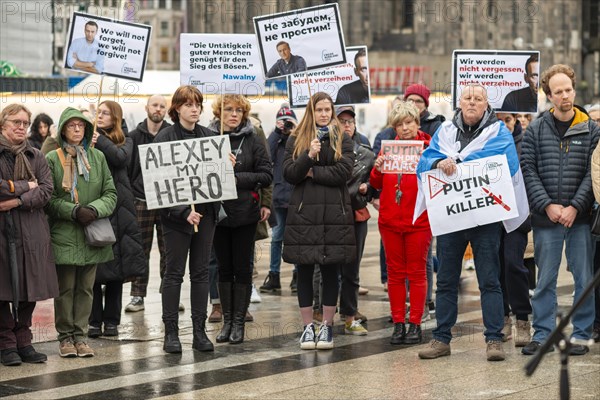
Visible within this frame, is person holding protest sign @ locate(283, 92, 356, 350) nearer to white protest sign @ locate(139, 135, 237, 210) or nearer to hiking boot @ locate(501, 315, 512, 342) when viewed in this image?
white protest sign @ locate(139, 135, 237, 210)

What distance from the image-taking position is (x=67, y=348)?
10.1 meters

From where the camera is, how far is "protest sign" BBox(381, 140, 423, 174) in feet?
35.6

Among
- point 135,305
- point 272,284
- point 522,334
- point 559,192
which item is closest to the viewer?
point 559,192

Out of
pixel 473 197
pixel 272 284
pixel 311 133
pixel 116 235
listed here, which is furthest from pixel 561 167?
pixel 272 284

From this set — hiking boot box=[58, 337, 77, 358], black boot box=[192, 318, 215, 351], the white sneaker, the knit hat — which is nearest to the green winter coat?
hiking boot box=[58, 337, 77, 358]

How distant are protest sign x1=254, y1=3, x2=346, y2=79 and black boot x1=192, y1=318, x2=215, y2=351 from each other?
2594mm

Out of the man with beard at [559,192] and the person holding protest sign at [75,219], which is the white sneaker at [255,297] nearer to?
the person holding protest sign at [75,219]

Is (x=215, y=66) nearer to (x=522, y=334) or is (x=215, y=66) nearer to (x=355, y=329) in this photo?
(x=355, y=329)

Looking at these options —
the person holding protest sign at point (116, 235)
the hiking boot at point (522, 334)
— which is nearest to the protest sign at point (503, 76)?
the hiking boot at point (522, 334)

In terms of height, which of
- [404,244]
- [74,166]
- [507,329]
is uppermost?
[74,166]

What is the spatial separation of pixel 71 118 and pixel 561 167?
3.83 metres

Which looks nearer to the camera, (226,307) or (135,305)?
(226,307)

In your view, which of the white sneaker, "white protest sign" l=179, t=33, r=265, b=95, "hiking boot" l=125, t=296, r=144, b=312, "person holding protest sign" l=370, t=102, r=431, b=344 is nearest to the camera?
"person holding protest sign" l=370, t=102, r=431, b=344

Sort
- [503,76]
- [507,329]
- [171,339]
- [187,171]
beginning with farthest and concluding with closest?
[503,76]
[507,329]
[187,171]
[171,339]
